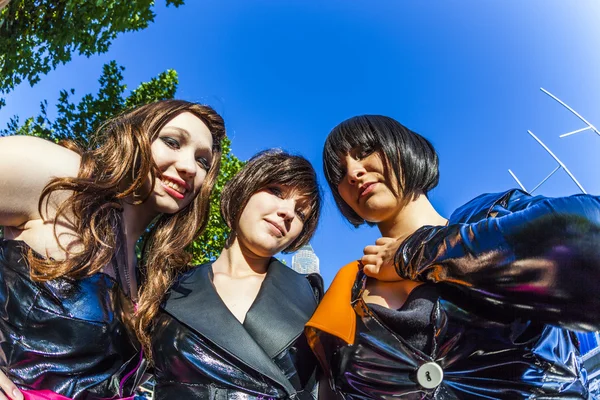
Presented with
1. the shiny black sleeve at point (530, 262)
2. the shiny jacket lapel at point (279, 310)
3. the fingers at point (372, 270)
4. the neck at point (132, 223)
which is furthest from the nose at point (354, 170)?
the neck at point (132, 223)

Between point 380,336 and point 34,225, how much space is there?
4.97 feet

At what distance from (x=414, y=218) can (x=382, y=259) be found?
375mm

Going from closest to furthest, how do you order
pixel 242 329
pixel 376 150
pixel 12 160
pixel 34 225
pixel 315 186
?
pixel 12 160
pixel 34 225
pixel 376 150
pixel 242 329
pixel 315 186

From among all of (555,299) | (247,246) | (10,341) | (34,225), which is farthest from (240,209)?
(555,299)

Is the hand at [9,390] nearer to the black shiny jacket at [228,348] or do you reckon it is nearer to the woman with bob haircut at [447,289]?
the black shiny jacket at [228,348]

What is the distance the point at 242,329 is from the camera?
7.75ft

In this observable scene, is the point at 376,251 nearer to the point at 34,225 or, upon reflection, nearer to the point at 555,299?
the point at 555,299

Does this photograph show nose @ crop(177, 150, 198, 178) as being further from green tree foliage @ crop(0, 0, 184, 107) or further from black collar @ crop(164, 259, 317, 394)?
green tree foliage @ crop(0, 0, 184, 107)

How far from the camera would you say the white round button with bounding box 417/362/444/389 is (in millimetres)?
1716

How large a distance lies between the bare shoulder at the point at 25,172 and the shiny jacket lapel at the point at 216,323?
911 millimetres

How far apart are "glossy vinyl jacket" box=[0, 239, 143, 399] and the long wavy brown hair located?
0.09m

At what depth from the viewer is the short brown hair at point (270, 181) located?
2.89m

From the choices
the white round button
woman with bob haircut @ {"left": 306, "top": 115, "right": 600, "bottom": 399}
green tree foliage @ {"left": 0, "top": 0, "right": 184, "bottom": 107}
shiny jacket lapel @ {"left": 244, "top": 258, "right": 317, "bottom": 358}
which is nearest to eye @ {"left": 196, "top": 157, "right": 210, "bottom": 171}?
shiny jacket lapel @ {"left": 244, "top": 258, "right": 317, "bottom": 358}

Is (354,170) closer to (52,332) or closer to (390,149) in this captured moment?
(390,149)
